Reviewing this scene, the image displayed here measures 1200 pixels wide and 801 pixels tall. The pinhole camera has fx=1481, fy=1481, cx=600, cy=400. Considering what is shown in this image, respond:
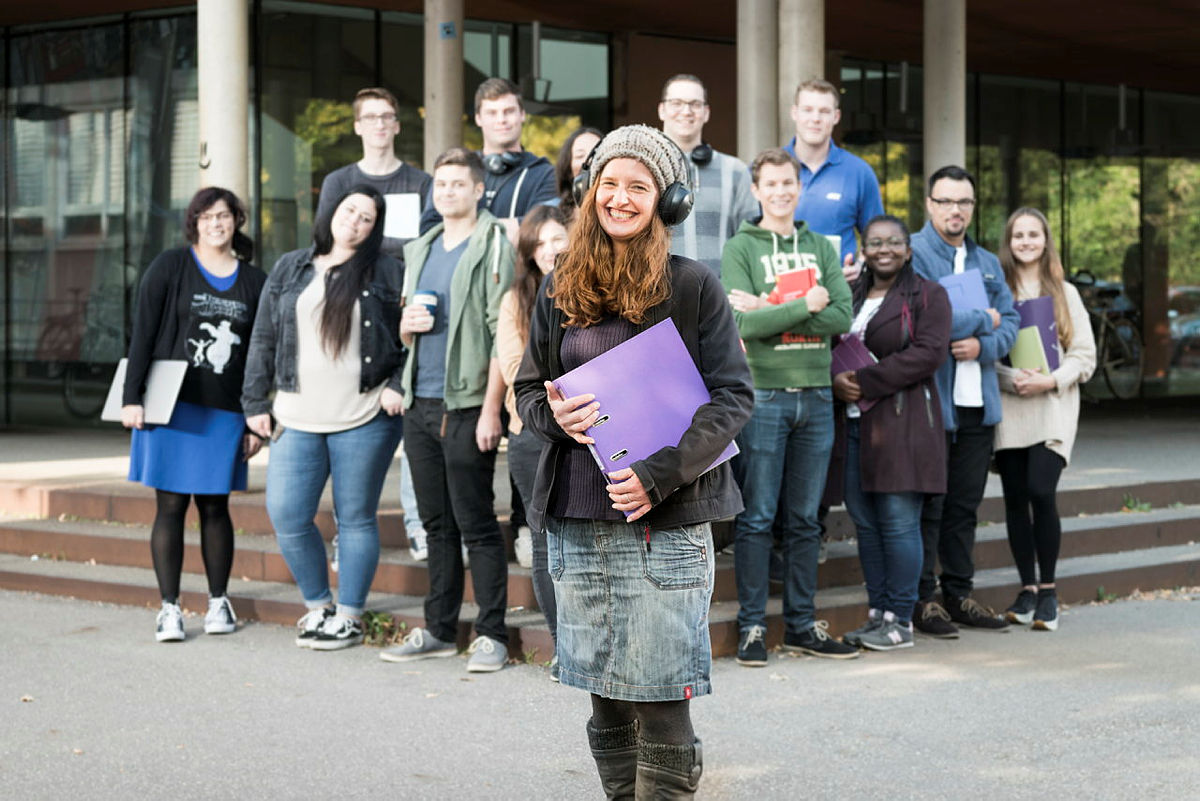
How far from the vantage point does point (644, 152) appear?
11.2 ft

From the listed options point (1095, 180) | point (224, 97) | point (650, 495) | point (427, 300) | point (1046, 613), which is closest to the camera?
point (650, 495)

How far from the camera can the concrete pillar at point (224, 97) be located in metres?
9.45

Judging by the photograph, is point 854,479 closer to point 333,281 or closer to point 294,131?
point 333,281

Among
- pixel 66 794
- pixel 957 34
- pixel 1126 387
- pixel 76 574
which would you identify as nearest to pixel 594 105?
pixel 957 34

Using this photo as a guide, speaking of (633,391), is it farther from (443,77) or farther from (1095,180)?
(1095,180)

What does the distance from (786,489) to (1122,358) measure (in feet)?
47.6

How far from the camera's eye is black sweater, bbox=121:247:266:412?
6676 millimetres

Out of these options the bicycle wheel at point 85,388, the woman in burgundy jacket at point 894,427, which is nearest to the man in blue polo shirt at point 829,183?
the woman in burgundy jacket at point 894,427

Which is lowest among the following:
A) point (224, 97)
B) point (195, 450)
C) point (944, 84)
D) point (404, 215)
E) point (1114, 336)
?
point (195, 450)

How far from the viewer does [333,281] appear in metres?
6.42

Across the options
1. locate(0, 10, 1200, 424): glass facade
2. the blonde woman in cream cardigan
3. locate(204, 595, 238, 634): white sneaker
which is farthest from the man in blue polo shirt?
locate(0, 10, 1200, 424): glass facade

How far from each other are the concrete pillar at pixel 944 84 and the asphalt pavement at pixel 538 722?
6724mm

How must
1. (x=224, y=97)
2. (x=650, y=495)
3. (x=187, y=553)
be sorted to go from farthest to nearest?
(x=224, y=97)
(x=187, y=553)
(x=650, y=495)

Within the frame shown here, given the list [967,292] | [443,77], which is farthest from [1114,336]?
[967,292]
